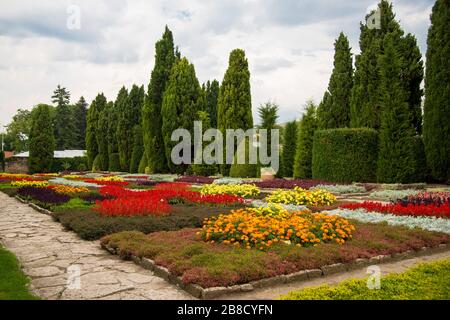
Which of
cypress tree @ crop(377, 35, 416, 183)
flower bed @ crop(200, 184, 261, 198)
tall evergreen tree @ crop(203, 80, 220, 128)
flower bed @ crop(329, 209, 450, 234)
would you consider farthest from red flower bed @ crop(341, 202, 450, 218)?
tall evergreen tree @ crop(203, 80, 220, 128)

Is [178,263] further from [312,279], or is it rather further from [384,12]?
[384,12]

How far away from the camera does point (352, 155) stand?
1891 cm

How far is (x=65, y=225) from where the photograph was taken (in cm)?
870

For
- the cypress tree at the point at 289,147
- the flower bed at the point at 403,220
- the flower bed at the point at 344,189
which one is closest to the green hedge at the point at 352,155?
the flower bed at the point at 344,189

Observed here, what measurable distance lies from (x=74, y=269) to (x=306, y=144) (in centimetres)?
2066

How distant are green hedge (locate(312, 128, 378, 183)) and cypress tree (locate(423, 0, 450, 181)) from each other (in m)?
2.38

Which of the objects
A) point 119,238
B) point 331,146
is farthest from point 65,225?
point 331,146

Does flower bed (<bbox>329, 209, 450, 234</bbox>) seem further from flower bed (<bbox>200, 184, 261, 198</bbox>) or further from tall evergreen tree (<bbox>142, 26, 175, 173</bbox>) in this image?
tall evergreen tree (<bbox>142, 26, 175, 173</bbox>)

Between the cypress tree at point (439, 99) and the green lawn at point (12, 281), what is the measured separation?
17426 mm

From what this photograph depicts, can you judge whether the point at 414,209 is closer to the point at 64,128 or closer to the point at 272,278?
the point at 272,278

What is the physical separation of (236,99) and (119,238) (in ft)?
69.0

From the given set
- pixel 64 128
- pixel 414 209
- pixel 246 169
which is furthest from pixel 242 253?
pixel 64 128

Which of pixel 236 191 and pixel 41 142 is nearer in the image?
pixel 236 191

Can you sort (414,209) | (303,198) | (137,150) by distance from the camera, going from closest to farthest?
1. (414,209)
2. (303,198)
3. (137,150)
